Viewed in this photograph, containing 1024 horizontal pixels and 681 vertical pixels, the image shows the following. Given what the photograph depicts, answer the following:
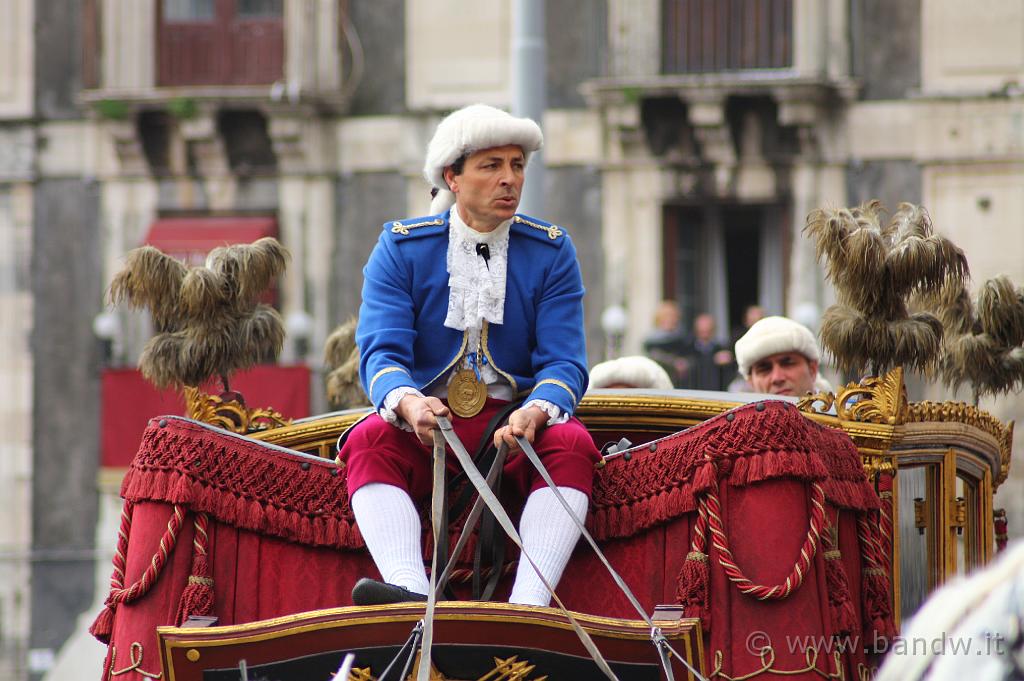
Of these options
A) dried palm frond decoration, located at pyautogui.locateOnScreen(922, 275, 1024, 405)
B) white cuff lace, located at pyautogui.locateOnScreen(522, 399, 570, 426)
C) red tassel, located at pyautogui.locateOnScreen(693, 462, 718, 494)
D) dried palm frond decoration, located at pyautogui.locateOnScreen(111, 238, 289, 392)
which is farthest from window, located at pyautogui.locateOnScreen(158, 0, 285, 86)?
red tassel, located at pyautogui.locateOnScreen(693, 462, 718, 494)

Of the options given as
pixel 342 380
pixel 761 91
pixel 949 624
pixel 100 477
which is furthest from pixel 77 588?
pixel 949 624

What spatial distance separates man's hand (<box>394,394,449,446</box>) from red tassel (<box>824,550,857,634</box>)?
1110 mm

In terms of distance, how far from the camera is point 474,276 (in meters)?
5.74

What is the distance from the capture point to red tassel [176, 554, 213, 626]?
17.7ft

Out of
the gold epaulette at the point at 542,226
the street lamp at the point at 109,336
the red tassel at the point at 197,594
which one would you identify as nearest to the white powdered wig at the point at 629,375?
the gold epaulette at the point at 542,226

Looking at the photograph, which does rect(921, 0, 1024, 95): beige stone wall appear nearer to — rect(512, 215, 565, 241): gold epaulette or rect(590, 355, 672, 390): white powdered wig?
rect(590, 355, 672, 390): white powdered wig

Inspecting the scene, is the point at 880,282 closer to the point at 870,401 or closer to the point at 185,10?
the point at 870,401

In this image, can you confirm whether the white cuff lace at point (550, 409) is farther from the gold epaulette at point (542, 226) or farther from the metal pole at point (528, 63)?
the metal pole at point (528, 63)

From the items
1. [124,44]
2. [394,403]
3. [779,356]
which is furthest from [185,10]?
[394,403]

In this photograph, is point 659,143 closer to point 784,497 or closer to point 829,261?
point 829,261

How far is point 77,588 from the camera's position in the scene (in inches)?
805

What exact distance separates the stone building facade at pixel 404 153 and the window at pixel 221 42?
0.13 feet

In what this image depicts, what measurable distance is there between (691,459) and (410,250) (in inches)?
44.7

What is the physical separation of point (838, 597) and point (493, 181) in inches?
61.5
